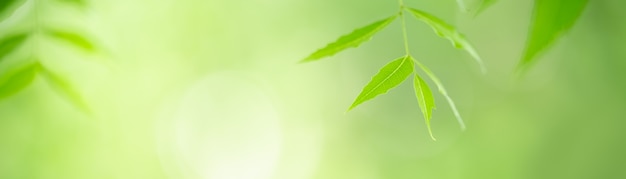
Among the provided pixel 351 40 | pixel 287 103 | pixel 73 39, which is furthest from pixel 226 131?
pixel 351 40

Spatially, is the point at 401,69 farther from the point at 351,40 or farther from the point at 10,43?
the point at 10,43

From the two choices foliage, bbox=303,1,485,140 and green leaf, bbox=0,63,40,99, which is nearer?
foliage, bbox=303,1,485,140

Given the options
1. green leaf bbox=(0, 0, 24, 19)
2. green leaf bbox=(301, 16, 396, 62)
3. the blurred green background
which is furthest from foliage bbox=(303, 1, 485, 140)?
the blurred green background

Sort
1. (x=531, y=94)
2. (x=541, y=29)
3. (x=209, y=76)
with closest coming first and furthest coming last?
(x=541, y=29) < (x=531, y=94) < (x=209, y=76)

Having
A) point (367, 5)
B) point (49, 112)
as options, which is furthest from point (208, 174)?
point (367, 5)

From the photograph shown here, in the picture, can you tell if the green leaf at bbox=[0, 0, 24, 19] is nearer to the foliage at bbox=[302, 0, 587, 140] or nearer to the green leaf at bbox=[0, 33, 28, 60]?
the green leaf at bbox=[0, 33, 28, 60]

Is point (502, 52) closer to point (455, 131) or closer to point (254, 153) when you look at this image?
point (455, 131)
